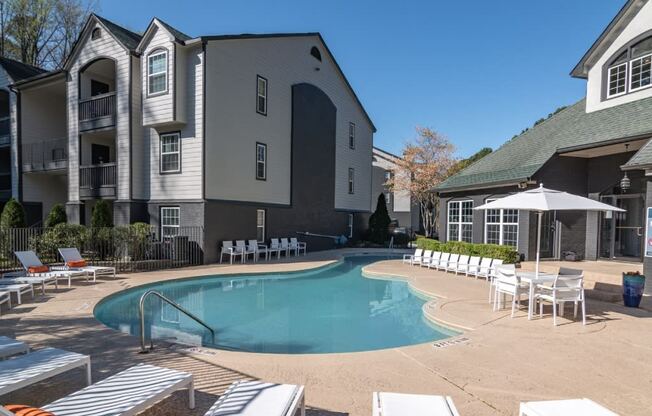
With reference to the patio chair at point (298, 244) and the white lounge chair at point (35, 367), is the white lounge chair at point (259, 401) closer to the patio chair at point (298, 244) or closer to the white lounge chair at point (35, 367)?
the white lounge chair at point (35, 367)

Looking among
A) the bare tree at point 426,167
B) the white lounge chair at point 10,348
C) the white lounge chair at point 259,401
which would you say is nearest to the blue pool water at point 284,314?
the white lounge chair at point 10,348

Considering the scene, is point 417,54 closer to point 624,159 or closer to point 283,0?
point 283,0

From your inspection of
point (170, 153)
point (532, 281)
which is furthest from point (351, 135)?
point (532, 281)

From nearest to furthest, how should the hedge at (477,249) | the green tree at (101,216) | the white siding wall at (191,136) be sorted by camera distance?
the hedge at (477,249), the green tree at (101,216), the white siding wall at (191,136)

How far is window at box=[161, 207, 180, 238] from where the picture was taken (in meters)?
16.2

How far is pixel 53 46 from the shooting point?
29.3 meters

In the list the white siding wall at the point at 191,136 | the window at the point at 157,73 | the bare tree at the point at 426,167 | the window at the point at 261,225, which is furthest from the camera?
the bare tree at the point at 426,167

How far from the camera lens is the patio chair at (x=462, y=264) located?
13.3 metres

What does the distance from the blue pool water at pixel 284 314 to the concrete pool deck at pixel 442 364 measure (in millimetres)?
1111

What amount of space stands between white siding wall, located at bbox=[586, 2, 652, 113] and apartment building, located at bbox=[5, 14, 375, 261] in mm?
13460

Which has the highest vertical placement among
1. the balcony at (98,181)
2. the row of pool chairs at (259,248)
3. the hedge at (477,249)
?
the balcony at (98,181)

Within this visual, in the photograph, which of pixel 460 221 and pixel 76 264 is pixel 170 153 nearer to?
pixel 76 264

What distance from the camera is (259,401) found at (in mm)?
3186

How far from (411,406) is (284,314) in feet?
21.3
